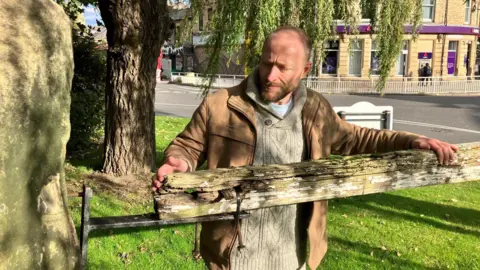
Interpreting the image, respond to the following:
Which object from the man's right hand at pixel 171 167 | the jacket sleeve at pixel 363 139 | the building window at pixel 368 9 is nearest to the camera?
the man's right hand at pixel 171 167

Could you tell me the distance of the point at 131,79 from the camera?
6168 millimetres

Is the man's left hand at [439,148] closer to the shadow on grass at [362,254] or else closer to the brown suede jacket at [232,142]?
the brown suede jacket at [232,142]

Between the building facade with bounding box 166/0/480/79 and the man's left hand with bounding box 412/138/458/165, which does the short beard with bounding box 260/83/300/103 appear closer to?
the man's left hand with bounding box 412/138/458/165

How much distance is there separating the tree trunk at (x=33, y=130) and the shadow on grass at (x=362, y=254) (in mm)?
3311

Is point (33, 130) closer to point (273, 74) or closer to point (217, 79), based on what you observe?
point (273, 74)

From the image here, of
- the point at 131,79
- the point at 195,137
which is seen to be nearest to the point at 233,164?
the point at 195,137

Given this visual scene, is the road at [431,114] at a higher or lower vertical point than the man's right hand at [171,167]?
lower

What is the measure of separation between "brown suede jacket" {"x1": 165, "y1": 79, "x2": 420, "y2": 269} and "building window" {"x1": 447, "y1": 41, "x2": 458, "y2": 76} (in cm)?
3297

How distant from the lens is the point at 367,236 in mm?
5215

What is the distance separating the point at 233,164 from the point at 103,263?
8.68ft

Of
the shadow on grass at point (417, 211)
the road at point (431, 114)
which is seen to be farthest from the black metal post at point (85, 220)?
the road at point (431, 114)

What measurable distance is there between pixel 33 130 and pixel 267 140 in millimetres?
1123

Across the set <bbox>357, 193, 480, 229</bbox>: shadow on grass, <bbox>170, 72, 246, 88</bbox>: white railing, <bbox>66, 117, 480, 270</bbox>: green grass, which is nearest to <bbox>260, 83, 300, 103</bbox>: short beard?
<bbox>66, 117, 480, 270</bbox>: green grass

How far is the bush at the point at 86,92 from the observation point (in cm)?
755
